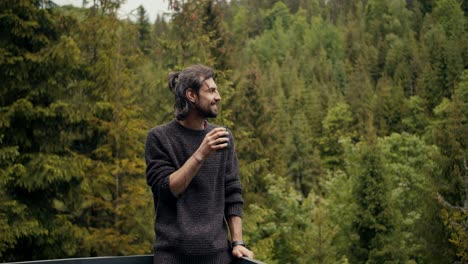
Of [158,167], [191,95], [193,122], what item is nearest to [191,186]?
[158,167]

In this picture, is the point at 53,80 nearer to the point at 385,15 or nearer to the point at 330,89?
the point at 330,89

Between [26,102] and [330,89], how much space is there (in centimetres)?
9324

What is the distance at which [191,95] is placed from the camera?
2.94m

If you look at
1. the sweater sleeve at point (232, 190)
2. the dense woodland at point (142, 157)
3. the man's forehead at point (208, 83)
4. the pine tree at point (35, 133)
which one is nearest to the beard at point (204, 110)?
the man's forehead at point (208, 83)

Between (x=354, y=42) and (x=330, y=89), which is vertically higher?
(x=354, y=42)

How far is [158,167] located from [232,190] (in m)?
0.42

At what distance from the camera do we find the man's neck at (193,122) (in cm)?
299

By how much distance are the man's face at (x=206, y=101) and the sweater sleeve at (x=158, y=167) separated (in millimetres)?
259

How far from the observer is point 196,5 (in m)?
15.5

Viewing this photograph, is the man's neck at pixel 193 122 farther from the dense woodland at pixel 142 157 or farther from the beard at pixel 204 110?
the dense woodland at pixel 142 157

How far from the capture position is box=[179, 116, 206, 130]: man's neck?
9.81 feet

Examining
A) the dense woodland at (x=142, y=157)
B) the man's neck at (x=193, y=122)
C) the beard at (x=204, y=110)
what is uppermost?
the beard at (x=204, y=110)

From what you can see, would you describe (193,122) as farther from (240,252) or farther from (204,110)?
(240,252)

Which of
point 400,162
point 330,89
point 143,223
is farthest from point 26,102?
point 330,89
